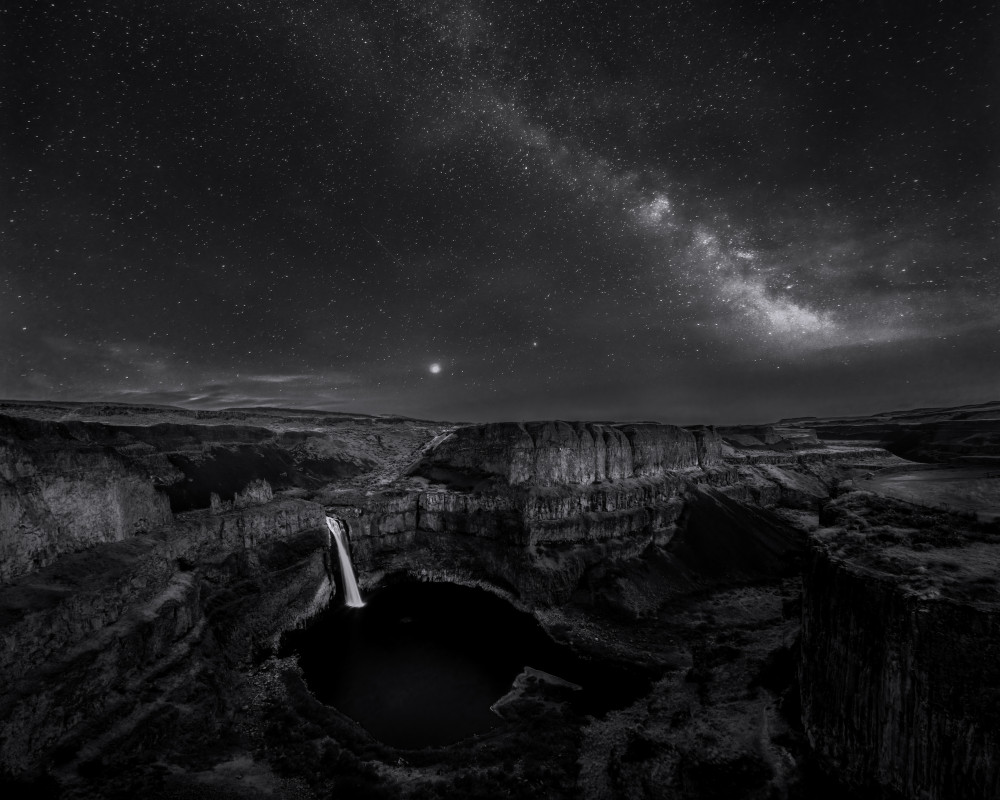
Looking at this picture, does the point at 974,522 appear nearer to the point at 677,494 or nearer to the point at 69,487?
the point at 677,494

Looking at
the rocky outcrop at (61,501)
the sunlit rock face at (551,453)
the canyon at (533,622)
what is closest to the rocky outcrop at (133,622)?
the canyon at (533,622)

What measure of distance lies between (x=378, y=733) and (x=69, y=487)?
22.7 meters

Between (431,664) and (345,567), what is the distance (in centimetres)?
1395

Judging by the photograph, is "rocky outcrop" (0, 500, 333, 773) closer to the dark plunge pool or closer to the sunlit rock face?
the dark plunge pool

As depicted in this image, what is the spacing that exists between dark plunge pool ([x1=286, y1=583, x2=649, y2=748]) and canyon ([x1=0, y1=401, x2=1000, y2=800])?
28.2 inches

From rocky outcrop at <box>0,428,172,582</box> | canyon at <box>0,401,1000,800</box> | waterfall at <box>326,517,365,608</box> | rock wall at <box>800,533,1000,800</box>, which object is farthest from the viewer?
waterfall at <box>326,517,365,608</box>

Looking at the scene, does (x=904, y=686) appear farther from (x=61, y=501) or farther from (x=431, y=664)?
(x=61, y=501)

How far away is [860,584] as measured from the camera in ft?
49.2

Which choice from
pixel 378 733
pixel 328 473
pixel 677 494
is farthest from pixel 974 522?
pixel 328 473

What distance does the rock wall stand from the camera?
39.5 feet

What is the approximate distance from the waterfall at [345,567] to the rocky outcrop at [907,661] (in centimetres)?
3339

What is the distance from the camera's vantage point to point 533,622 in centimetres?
3406

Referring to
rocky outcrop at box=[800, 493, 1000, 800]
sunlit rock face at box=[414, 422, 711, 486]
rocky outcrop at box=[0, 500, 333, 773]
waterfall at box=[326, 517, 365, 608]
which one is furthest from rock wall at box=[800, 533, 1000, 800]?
waterfall at box=[326, 517, 365, 608]

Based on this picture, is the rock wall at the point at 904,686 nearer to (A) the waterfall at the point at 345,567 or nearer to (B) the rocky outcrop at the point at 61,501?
(A) the waterfall at the point at 345,567
